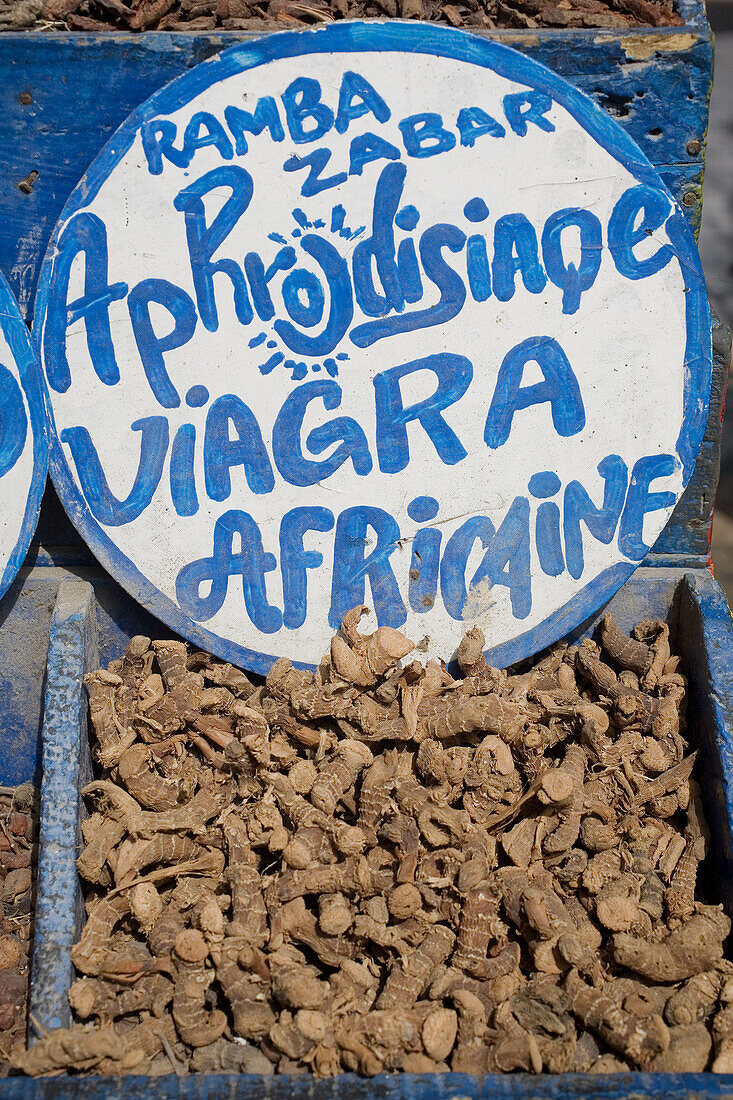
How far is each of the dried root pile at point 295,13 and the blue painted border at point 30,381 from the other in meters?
0.56

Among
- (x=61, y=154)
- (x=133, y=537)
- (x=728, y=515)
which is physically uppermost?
(x=61, y=154)

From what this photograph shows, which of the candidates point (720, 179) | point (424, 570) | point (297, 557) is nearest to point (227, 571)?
point (297, 557)

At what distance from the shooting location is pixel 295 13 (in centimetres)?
182

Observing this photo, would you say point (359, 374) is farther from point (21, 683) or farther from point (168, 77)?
point (21, 683)

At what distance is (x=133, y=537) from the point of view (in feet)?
6.04

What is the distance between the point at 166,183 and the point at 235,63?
25 cm

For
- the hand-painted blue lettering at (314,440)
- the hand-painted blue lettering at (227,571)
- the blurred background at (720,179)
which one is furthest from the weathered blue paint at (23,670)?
the blurred background at (720,179)

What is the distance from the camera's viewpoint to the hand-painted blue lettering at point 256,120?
1.69 m

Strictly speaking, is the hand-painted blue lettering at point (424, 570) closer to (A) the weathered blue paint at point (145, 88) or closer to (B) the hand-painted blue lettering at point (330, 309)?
(B) the hand-painted blue lettering at point (330, 309)

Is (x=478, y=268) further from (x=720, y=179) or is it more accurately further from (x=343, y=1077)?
(x=720, y=179)

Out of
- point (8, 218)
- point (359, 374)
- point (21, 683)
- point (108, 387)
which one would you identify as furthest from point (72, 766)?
point (8, 218)

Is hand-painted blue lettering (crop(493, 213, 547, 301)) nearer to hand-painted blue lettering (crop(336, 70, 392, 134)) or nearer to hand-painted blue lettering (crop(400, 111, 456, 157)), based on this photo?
hand-painted blue lettering (crop(400, 111, 456, 157))

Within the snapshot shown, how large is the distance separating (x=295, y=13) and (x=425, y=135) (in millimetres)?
409

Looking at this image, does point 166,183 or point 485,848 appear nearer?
point 485,848
